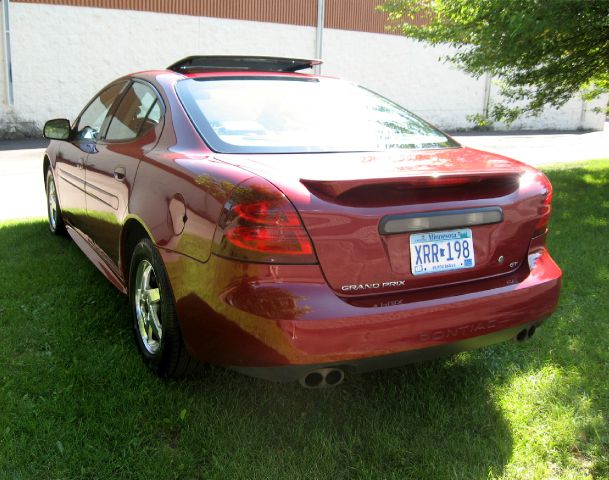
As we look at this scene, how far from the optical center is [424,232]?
230 cm

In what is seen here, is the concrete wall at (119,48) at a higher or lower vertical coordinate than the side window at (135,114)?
higher

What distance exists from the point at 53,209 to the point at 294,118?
3330mm

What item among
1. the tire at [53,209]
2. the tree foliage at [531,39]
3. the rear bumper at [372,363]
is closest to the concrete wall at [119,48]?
the tree foliage at [531,39]

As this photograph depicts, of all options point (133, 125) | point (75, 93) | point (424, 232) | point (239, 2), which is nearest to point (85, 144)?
point (133, 125)

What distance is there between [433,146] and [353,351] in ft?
4.36

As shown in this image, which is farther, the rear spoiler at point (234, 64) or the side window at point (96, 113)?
the side window at point (96, 113)

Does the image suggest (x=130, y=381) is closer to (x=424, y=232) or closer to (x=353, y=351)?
(x=353, y=351)

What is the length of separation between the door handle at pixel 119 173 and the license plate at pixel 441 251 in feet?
5.51

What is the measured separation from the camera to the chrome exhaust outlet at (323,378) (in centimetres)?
221

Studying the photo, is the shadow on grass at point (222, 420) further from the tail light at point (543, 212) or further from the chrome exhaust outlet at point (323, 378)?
the tail light at point (543, 212)

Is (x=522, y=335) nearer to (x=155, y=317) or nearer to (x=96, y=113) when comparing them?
(x=155, y=317)

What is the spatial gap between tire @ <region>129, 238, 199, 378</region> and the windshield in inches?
25.6

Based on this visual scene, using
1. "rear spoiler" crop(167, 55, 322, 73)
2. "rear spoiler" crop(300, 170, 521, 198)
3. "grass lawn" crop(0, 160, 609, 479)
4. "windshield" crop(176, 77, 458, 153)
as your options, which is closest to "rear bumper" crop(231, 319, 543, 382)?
"grass lawn" crop(0, 160, 609, 479)

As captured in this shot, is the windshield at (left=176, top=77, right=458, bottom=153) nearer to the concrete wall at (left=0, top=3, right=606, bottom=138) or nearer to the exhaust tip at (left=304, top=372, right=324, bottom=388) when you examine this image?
the exhaust tip at (left=304, top=372, right=324, bottom=388)
